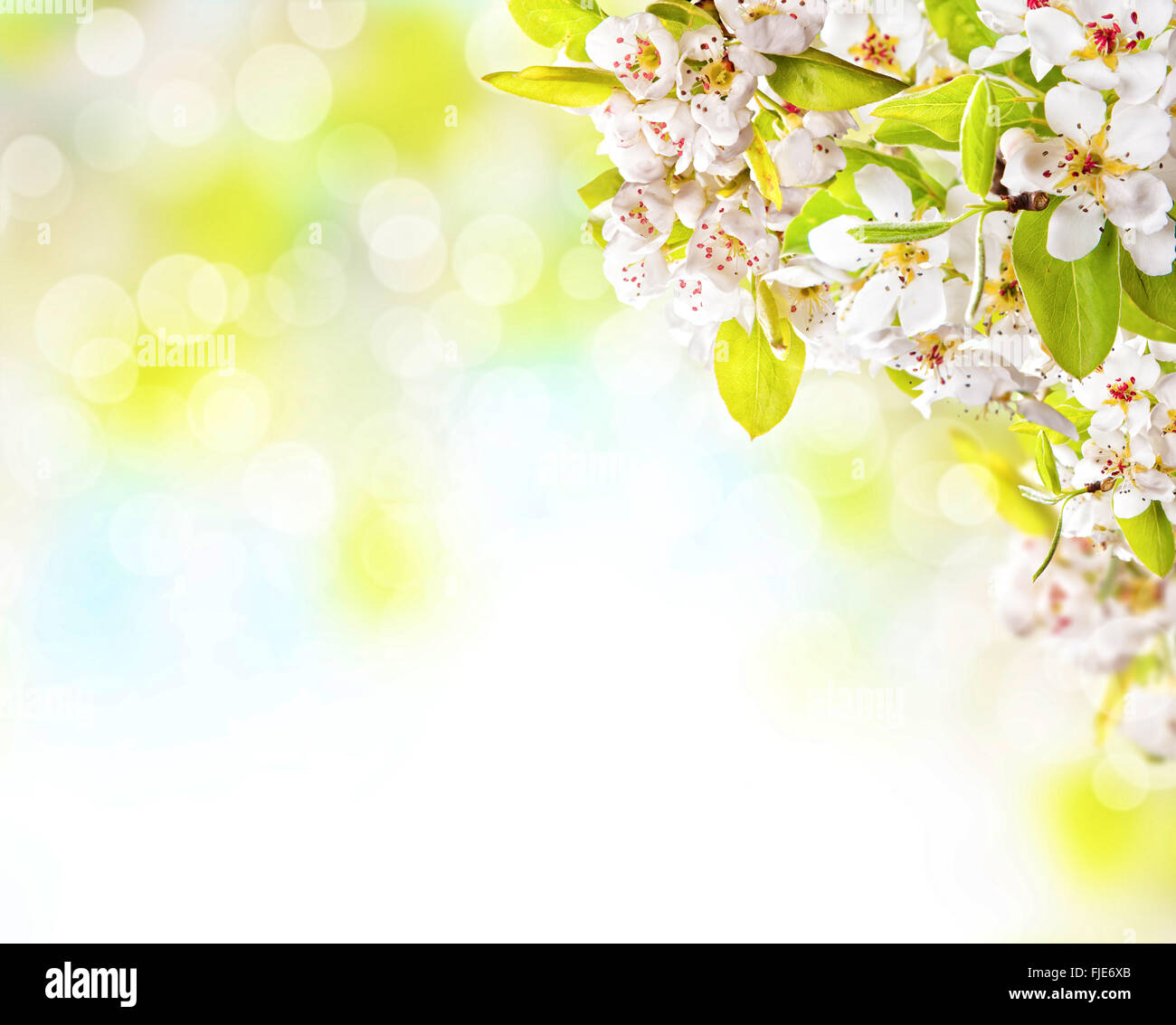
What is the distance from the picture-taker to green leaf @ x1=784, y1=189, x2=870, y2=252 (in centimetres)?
47

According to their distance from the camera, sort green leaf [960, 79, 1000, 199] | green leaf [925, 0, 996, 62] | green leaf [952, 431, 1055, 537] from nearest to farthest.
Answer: green leaf [960, 79, 1000, 199]
green leaf [925, 0, 996, 62]
green leaf [952, 431, 1055, 537]

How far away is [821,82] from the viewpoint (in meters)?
0.37

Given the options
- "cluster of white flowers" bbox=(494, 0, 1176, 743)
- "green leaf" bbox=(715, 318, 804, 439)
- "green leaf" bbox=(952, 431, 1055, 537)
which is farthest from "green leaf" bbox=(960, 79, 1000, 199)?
"green leaf" bbox=(952, 431, 1055, 537)

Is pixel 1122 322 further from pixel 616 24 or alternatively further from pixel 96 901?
pixel 96 901

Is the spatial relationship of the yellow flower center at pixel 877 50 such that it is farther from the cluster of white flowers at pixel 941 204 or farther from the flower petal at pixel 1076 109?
the flower petal at pixel 1076 109

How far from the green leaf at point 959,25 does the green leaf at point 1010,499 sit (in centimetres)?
35

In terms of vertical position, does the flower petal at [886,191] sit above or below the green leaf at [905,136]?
below

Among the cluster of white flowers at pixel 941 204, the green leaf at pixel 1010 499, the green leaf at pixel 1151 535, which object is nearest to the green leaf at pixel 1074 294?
the cluster of white flowers at pixel 941 204

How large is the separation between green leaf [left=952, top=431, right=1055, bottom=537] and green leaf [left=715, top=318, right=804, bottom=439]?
1.21ft

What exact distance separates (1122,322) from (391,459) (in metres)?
1.00

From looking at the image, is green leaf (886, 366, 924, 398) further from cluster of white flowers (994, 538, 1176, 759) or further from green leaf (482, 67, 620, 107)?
cluster of white flowers (994, 538, 1176, 759)

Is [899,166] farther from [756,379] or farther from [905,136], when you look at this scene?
[756,379]

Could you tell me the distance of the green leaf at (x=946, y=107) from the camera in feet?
1.21
